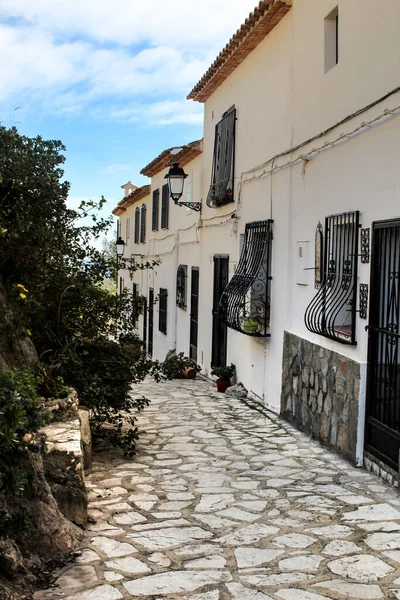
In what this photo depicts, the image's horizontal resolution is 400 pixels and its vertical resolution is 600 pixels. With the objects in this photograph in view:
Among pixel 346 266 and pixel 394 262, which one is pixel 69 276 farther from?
pixel 394 262

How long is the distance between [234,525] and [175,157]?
11.9 metres

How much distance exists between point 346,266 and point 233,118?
5723mm

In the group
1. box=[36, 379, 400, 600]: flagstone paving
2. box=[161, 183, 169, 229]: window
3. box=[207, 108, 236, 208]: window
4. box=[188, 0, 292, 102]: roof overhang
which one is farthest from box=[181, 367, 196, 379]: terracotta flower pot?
box=[161, 183, 169, 229]: window

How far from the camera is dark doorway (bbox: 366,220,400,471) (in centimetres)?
573

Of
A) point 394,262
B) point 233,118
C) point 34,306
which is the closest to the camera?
point 394,262

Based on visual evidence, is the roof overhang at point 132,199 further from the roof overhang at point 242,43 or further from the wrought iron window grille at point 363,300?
the wrought iron window grille at point 363,300

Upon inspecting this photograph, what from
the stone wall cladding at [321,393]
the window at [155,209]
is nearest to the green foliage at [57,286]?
the stone wall cladding at [321,393]

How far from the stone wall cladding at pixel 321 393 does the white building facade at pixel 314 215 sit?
2cm

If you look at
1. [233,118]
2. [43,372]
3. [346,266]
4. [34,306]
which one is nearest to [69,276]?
[34,306]

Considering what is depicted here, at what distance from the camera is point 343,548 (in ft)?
14.6

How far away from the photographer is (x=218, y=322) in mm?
12992

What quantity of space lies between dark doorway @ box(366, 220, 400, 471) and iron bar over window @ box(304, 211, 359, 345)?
424 mm

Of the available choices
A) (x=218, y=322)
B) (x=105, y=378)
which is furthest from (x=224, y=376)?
(x=105, y=378)

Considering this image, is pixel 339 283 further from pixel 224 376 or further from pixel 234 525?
pixel 224 376
